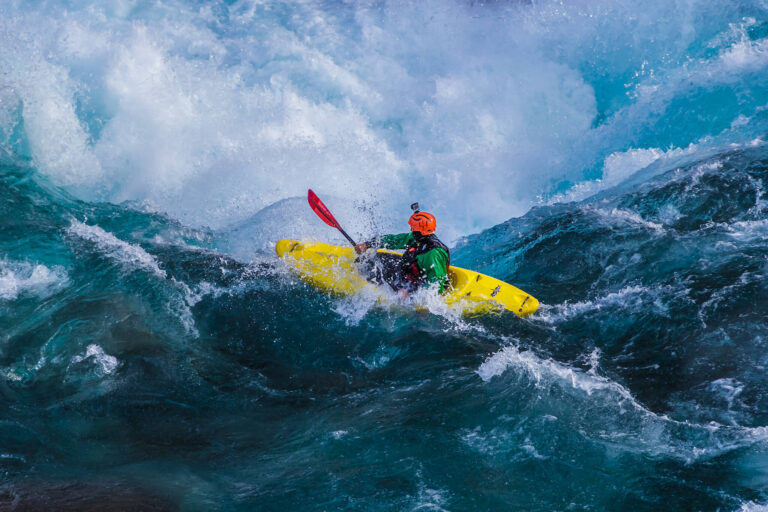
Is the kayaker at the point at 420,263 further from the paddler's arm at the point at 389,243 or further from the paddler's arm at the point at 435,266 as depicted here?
the paddler's arm at the point at 389,243

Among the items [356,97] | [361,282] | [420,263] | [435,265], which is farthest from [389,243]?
[356,97]

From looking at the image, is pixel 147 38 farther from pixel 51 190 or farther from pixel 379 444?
pixel 379 444

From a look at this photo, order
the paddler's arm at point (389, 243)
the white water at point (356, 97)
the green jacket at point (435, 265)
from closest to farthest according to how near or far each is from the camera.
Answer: the green jacket at point (435, 265)
the paddler's arm at point (389, 243)
the white water at point (356, 97)

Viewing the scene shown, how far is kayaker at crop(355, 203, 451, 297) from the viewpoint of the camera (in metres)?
6.07

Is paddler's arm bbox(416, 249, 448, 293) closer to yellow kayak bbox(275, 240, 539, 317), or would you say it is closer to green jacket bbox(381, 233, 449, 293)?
green jacket bbox(381, 233, 449, 293)

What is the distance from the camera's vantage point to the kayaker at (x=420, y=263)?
239 inches

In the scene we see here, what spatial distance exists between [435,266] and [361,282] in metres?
0.80

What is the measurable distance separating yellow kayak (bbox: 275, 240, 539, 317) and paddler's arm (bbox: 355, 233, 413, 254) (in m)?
0.09

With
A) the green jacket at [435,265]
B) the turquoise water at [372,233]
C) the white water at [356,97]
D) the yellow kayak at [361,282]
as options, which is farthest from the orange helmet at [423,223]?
the white water at [356,97]

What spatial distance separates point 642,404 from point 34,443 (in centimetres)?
427

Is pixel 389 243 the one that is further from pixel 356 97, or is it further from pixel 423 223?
pixel 356 97

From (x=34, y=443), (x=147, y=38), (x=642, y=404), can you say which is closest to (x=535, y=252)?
(x=642, y=404)

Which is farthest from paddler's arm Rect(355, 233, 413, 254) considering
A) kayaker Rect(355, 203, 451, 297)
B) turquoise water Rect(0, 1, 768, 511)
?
turquoise water Rect(0, 1, 768, 511)

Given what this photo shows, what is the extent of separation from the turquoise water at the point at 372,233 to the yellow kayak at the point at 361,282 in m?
0.15
